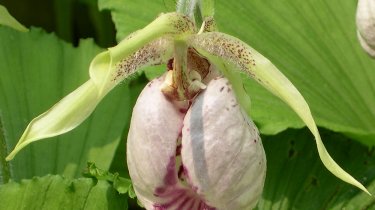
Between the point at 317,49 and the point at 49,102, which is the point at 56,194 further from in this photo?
the point at 317,49

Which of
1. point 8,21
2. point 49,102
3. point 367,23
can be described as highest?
point 367,23

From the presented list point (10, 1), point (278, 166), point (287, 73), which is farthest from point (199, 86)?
point (10, 1)

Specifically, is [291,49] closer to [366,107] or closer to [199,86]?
[366,107]

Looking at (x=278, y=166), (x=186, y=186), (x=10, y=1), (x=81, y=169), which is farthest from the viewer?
(x=10, y=1)

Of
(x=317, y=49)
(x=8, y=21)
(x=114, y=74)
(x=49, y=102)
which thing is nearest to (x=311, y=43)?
(x=317, y=49)

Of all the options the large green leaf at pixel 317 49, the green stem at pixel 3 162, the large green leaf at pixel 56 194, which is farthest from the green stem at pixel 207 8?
the large green leaf at pixel 317 49

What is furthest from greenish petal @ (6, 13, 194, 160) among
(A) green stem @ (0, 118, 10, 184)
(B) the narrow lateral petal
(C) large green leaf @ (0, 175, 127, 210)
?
(A) green stem @ (0, 118, 10, 184)

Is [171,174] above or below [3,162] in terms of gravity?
above

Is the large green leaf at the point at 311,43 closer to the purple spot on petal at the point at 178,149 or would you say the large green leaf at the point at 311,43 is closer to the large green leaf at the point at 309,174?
the large green leaf at the point at 309,174
